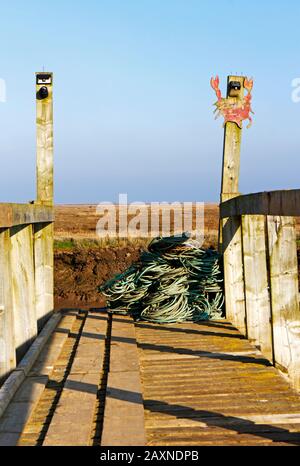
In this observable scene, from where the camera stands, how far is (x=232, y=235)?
20.0ft

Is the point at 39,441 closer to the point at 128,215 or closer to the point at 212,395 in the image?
the point at 212,395

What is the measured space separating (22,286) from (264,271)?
2.08 m

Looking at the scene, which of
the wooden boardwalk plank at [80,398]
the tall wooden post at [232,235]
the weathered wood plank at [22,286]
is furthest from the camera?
the tall wooden post at [232,235]

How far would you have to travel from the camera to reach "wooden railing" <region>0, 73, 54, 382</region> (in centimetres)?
384

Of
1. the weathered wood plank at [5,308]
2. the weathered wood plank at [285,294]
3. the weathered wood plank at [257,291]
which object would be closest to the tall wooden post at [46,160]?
the weathered wood plank at [257,291]

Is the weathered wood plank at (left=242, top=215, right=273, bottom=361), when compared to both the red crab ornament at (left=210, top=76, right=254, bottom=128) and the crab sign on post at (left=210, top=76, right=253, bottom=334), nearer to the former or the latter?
the crab sign on post at (left=210, top=76, right=253, bottom=334)

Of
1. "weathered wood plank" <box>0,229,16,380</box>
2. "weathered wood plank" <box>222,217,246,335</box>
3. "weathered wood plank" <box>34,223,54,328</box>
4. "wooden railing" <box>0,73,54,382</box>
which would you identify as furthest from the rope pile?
"weathered wood plank" <box>0,229,16,380</box>

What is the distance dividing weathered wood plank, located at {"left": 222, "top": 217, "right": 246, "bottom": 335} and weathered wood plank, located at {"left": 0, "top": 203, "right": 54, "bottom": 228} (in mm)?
1845

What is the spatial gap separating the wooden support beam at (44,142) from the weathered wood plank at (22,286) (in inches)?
65.9

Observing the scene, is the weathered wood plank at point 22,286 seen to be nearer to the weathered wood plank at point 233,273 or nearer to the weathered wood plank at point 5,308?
the weathered wood plank at point 5,308

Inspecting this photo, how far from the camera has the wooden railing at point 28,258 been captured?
12.6 ft

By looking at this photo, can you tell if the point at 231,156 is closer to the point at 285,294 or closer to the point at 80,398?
the point at 285,294

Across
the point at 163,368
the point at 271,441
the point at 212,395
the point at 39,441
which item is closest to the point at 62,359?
the point at 163,368

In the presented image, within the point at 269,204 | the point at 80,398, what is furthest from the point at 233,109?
the point at 80,398
